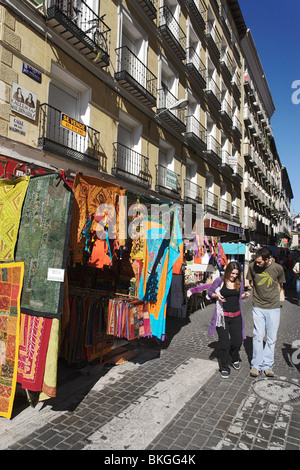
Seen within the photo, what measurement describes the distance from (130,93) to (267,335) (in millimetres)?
9068

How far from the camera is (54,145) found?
24.9 feet

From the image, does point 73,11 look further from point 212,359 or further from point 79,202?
point 212,359

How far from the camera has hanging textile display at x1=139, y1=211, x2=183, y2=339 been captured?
5266 mm

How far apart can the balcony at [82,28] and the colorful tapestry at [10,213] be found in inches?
225

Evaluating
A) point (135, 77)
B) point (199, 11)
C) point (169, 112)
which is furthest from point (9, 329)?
point (199, 11)

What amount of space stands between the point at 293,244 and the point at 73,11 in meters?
57.7

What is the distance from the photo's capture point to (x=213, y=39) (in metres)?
18.3

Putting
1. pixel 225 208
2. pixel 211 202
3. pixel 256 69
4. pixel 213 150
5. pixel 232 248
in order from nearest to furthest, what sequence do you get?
pixel 232 248 → pixel 211 202 → pixel 213 150 → pixel 225 208 → pixel 256 69

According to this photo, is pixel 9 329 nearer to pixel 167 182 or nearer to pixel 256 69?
pixel 167 182

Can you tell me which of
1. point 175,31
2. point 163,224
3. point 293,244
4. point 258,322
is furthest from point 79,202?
point 293,244

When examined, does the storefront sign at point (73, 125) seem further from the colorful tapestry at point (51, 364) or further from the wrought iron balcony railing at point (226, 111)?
the wrought iron balcony railing at point (226, 111)

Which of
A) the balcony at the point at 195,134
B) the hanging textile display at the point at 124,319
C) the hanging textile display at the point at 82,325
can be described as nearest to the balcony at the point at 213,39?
the balcony at the point at 195,134

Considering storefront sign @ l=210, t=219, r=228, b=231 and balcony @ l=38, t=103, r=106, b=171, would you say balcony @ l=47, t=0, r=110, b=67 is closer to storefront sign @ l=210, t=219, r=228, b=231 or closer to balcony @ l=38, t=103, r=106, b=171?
balcony @ l=38, t=103, r=106, b=171

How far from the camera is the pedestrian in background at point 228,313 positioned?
476 cm
